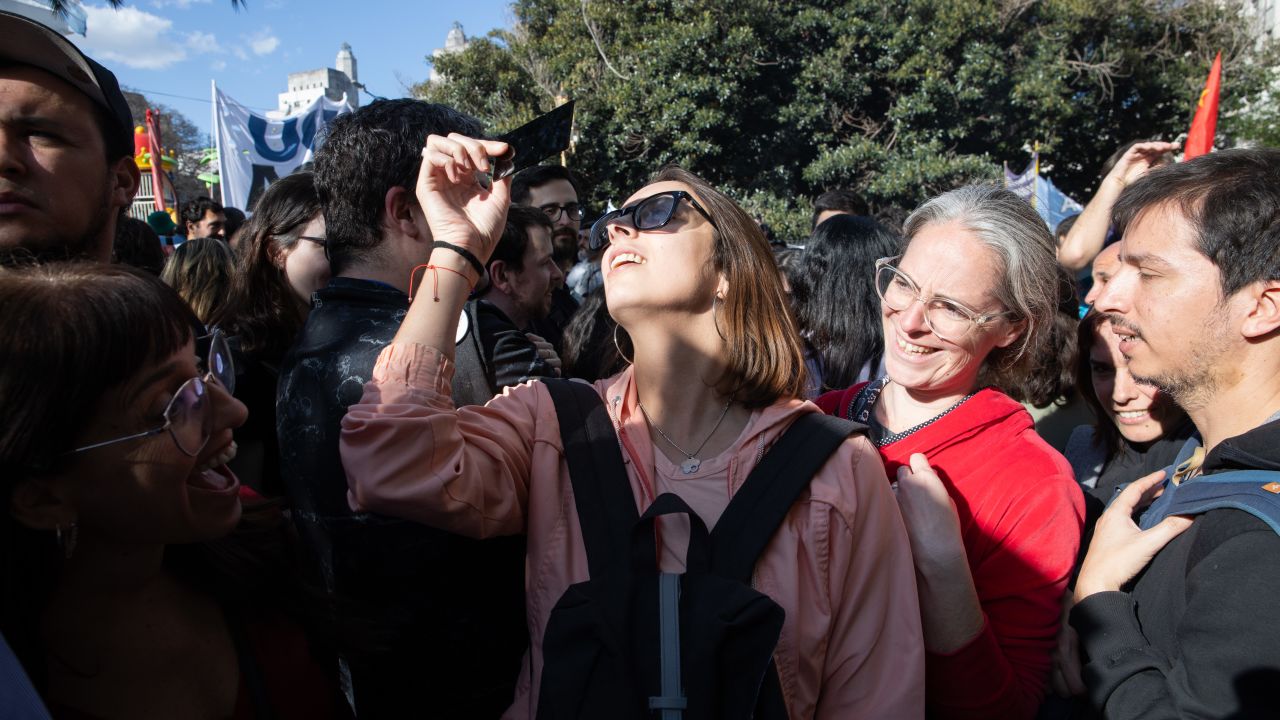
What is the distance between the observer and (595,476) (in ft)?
5.31

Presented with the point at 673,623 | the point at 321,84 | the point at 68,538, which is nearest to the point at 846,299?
the point at 673,623

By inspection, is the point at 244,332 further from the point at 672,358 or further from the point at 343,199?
the point at 672,358

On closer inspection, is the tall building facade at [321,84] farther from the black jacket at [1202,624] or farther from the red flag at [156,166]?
the black jacket at [1202,624]

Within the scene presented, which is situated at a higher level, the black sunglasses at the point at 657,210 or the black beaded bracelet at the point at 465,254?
the black sunglasses at the point at 657,210

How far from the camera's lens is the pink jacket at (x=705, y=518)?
4.68ft

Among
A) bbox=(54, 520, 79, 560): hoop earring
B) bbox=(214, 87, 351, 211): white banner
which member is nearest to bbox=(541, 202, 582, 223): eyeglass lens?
bbox=(54, 520, 79, 560): hoop earring

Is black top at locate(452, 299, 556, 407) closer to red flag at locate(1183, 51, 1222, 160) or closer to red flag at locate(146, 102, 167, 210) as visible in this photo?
red flag at locate(1183, 51, 1222, 160)

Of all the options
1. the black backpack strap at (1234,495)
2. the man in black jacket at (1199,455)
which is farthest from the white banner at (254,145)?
the black backpack strap at (1234,495)

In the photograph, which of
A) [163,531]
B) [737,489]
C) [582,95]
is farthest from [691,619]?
[582,95]

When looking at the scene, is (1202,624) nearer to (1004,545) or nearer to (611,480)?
(1004,545)

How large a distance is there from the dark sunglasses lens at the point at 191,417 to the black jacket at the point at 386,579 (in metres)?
0.29

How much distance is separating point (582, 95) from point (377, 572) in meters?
15.3

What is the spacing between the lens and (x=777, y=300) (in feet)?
6.19

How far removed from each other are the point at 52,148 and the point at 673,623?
1.75 m
